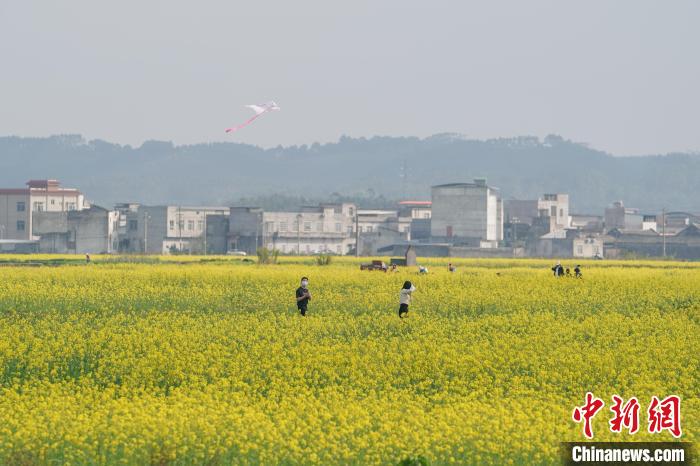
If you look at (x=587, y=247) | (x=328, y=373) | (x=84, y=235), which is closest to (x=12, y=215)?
(x=84, y=235)

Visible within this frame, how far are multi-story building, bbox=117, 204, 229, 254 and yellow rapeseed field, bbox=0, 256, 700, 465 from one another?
343 ft

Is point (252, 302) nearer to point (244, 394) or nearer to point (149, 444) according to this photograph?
point (244, 394)

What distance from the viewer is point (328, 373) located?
25703 mm

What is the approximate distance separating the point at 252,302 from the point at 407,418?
77.4 feet

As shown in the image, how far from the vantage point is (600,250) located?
14575 cm

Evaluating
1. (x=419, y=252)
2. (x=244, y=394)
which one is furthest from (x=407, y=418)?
(x=419, y=252)

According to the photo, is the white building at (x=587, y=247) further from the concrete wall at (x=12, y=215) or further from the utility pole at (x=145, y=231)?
the concrete wall at (x=12, y=215)

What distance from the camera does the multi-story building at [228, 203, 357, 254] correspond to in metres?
151

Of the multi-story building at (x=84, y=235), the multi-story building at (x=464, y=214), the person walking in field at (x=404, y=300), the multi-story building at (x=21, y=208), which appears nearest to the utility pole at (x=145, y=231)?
the multi-story building at (x=84, y=235)

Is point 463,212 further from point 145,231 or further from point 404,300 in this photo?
point 404,300

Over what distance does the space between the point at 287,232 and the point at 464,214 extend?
73.9ft

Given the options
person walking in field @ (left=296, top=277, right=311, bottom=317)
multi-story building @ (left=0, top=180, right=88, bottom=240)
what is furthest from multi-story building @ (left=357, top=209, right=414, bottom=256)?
person walking in field @ (left=296, top=277, right=311, bottom=317)

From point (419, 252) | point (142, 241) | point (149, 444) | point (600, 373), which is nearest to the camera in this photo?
point (149, 444)

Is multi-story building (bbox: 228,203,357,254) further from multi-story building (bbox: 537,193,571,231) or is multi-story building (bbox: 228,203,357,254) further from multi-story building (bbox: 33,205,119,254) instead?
multi-story building (bbox: 537,193,571,231)
